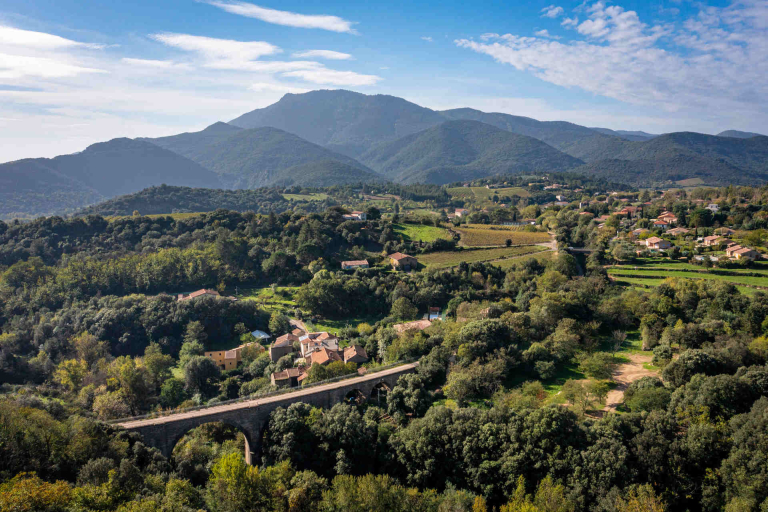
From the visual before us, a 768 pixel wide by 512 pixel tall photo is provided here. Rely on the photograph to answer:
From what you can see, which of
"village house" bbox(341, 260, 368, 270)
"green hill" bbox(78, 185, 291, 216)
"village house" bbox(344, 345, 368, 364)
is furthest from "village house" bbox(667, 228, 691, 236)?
"green hill" bbox(78, 185, 291, 216)

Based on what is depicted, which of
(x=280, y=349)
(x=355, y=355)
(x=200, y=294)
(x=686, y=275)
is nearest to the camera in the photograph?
(x=355, y=355)

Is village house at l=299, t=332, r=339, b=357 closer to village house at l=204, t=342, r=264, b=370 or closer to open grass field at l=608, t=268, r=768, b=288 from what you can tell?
village house at l=204, t=342, r=264, b=370

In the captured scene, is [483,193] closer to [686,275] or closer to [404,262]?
[404,262]

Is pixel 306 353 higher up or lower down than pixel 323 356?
lower down

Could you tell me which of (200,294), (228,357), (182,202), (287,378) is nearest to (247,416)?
(287,378)

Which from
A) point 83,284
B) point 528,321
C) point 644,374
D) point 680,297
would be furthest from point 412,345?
point 83,284
